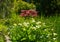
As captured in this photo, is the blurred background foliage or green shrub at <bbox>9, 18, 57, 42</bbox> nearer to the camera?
green shrub at <bbox>9, 18, 57, 42</bbox>

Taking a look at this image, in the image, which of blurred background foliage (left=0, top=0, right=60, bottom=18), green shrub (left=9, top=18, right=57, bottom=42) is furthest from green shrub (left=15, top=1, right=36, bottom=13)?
green shrub (left=9, top=18, right=57, bottom=42)

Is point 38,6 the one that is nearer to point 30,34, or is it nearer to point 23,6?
point 23,6

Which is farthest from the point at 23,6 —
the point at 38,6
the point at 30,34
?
the point at 30,34

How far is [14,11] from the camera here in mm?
14148

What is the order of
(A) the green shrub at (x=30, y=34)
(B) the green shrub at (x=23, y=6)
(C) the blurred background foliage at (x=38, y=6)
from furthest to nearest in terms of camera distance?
1. (B) the green shrub at (x=23, y=6)
2. (C) the blurred background foliage at (x=38, y=6)
3. (A) the green shrub at (x=30, y=34)

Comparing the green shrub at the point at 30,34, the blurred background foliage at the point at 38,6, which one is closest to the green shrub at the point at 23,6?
the blurred background foliage at the point at 38,6

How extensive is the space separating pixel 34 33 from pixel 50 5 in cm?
538

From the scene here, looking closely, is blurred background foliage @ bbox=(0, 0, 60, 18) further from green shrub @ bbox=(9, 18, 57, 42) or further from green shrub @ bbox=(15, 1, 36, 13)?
green shrub @ bbox=(9, 18, 57, 42)

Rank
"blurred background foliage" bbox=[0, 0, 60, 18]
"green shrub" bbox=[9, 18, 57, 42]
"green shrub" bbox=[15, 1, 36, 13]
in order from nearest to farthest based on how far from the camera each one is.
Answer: "green shrub" bbox=[9, 18, 57, 42], "blurred background foliage" bbox=[0, 0, 60, 18], "green shrub" bbox=[15, 1, 36, 13]

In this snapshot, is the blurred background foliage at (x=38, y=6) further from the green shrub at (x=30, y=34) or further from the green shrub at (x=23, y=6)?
the green shrub at (x=30, y=34)

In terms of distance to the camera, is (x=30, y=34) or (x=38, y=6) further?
(x=38, y=6)

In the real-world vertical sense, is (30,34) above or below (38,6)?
above

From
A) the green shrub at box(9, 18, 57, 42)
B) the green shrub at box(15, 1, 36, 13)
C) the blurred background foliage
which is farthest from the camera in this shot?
the green shrub at box(15, 1, 36, 13)

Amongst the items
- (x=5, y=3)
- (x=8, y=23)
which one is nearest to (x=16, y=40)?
(x=8, y=23)
